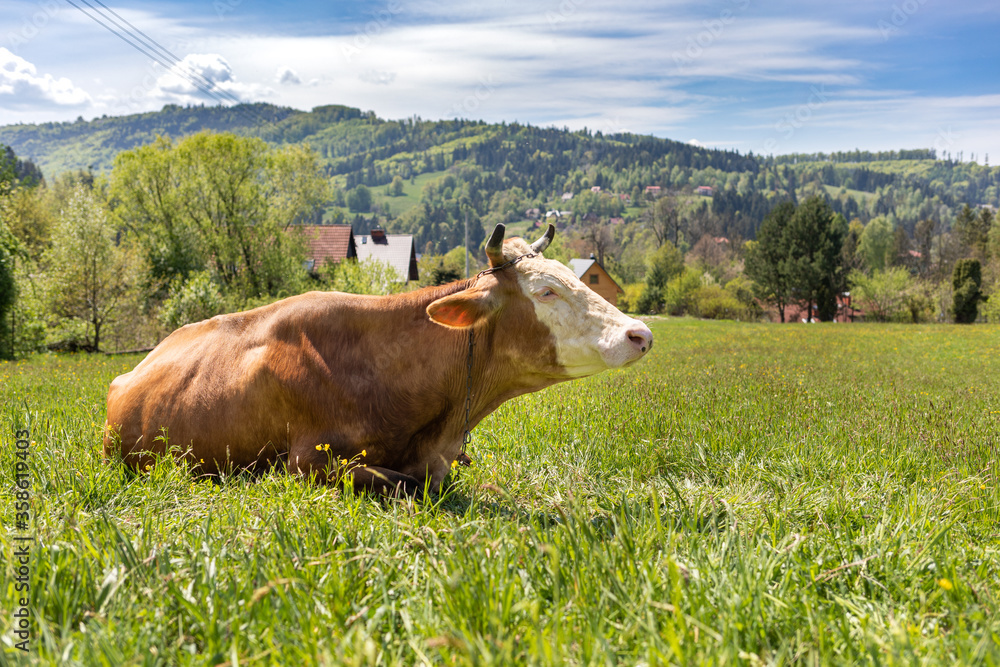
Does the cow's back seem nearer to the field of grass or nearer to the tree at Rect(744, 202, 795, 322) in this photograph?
the field of grass

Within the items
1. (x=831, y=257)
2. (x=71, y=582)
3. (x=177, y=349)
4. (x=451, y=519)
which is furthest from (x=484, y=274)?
(x=831, y=257)

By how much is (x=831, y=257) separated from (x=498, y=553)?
2810 inches

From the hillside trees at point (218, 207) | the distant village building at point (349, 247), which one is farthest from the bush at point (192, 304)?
the hillside trees at point (218, 207)

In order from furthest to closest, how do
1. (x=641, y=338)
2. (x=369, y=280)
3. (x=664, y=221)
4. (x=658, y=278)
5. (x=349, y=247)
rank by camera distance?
(x=664, y=221), (x=658, y=278), (x=349, y=247), (x=369, y=280), (x=641, y=338)

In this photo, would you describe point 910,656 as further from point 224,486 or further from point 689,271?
point 689,271

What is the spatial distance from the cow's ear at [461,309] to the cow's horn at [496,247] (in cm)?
26

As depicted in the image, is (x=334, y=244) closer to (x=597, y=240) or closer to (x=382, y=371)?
(x=597, y=240)

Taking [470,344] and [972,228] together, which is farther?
[972,228]

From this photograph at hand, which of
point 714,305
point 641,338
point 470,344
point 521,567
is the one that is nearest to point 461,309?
point 470,344

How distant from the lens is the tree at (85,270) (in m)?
27.6

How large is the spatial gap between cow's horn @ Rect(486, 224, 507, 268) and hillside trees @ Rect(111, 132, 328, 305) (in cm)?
3920

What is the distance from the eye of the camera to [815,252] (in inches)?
2525

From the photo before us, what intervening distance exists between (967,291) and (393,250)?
58.9 m

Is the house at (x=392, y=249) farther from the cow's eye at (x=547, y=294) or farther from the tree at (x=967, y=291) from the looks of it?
the cow's eye at (x=547, y=294)
